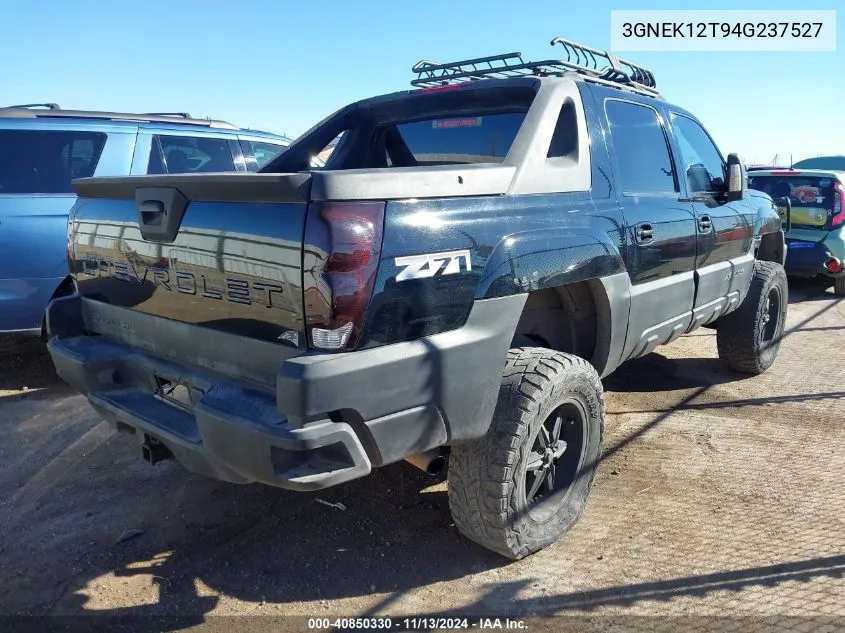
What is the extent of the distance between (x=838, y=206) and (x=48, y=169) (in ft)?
28.6

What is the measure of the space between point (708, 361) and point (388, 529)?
3.99 metres

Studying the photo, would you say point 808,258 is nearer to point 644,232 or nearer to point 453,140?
point 644,232

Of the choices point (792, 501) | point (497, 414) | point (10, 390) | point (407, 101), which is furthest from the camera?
point (10, 390)

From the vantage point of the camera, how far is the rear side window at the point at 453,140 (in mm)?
3484

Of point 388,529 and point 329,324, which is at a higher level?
point 329,324

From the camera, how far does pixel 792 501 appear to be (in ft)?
11.2

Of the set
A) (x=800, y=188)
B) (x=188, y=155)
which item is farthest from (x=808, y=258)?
(x=188, y=155)

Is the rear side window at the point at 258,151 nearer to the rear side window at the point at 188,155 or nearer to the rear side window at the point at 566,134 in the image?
the rear side window at the point at 188,155

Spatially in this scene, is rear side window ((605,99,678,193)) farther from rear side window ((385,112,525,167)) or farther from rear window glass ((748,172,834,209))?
rear window glass ((748,172,834,209))

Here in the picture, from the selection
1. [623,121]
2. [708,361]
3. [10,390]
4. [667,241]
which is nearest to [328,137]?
[623,121]

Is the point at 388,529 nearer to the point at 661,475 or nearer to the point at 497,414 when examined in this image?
the point at 497,414

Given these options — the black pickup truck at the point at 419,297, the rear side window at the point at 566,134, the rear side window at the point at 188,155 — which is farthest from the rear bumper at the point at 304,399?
the rear side window at the point at 188,155

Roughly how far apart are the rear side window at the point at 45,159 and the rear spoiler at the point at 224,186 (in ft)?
8.71

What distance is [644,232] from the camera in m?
3.52
